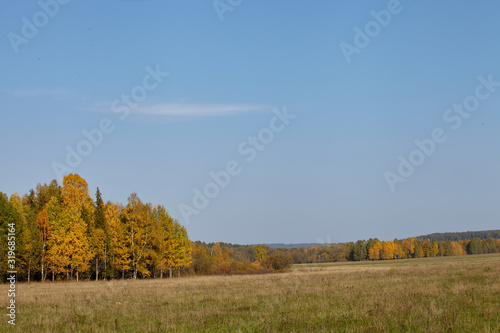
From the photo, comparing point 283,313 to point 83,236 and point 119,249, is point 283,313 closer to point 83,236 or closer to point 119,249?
point 83,236

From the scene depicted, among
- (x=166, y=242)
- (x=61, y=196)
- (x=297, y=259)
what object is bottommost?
(x=297, y=259)

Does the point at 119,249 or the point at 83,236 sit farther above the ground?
the point at 83,236

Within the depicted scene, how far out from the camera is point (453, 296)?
19.2m

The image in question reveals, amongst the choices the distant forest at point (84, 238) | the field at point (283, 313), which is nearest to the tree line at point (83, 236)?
the distant forest at point (84, 238)

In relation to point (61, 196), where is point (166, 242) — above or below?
below

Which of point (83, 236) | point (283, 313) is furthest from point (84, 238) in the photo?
point (283, 313)

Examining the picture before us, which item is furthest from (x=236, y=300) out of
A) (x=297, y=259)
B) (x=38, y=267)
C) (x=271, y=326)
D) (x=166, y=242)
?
(x=297, y=259)

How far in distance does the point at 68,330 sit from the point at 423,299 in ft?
46.5

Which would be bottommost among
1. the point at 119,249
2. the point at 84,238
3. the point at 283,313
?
the point at 283,313

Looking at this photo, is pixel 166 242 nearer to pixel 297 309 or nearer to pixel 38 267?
pixel 38 267

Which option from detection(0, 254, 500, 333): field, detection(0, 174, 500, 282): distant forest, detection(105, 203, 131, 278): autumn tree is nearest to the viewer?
detection(0, 254, 500, 333): field

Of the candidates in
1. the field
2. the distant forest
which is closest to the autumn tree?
the distant forest

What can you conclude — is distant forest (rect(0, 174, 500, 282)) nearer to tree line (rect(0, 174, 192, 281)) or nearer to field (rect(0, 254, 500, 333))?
tree line (rect(0, 174, 192, 281))

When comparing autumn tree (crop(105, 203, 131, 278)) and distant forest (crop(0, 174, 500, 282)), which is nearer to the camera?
distant forest (crop(0, 174, 500, 282))
